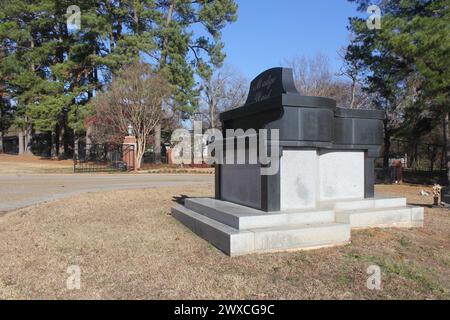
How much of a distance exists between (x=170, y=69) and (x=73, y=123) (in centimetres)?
860

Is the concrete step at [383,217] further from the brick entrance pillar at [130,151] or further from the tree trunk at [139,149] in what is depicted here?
the tree trunk at [139,149]

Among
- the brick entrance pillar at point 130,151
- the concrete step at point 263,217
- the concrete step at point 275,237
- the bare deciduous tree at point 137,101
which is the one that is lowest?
the concrete step at point 275,237

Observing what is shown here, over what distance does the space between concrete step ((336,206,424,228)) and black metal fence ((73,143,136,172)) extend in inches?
797

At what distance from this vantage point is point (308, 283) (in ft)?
13.9

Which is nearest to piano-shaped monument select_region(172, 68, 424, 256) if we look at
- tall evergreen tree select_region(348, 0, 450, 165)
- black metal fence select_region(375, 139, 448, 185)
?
tall evergreen tree select_region(348, 0, 450, 165)

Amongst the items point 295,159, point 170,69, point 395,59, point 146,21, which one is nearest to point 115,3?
point 146,21

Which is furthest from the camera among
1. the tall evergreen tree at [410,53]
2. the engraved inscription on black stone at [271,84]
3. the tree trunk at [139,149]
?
the tree trunk at [139,149]

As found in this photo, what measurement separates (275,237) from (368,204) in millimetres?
2650

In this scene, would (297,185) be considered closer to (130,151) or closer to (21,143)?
(130,151)

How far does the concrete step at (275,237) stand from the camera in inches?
208

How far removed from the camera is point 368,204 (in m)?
7.32

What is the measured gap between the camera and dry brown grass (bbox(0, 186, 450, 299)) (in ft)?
13.2

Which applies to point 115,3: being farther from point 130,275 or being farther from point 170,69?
point 130,275

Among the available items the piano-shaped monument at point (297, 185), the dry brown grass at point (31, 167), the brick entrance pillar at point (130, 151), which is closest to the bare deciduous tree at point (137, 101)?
the brick entrance pillar at point (130, 151)
